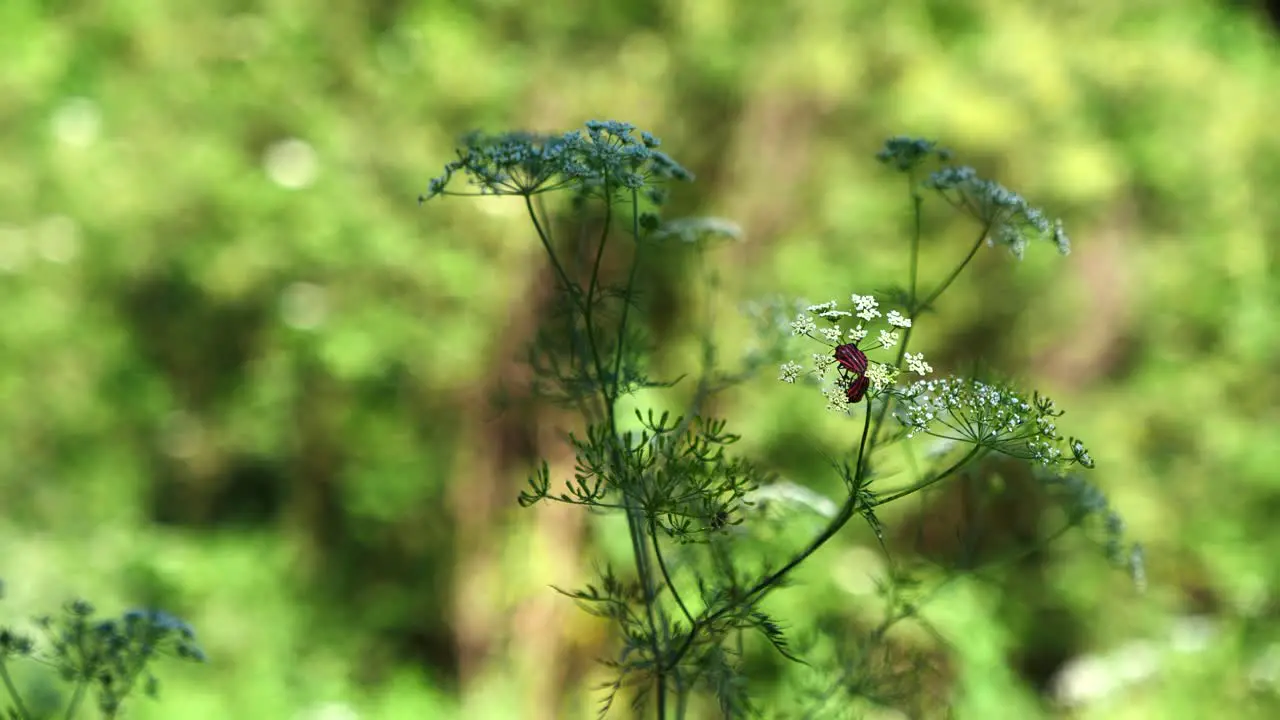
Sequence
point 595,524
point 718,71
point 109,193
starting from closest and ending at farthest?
point 595,524, point 718,71, point 109,193

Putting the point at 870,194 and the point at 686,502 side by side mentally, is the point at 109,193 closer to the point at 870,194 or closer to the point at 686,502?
the point at 870,194

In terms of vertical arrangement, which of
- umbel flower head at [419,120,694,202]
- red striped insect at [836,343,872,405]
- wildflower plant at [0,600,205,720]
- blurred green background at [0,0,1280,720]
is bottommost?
wildflower plant at [0,600,205,720]

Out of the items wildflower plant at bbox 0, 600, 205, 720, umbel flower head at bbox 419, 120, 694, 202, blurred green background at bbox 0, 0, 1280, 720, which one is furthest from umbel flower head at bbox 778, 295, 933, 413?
blurred green background at bbox 0, 0, 1280, 720

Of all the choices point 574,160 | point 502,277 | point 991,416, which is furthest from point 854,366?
point 502,277

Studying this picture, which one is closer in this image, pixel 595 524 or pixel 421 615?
pixel 595 524

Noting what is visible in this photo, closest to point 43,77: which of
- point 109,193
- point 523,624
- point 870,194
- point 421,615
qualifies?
point 109,193

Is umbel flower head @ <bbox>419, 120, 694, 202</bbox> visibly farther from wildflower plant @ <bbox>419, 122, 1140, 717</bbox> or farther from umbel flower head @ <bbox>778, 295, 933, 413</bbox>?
umbel flower head @ <bbox>778, 295, 933, 413</bbox>

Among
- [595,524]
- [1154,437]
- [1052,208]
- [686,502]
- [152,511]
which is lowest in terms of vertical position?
[686,502]
